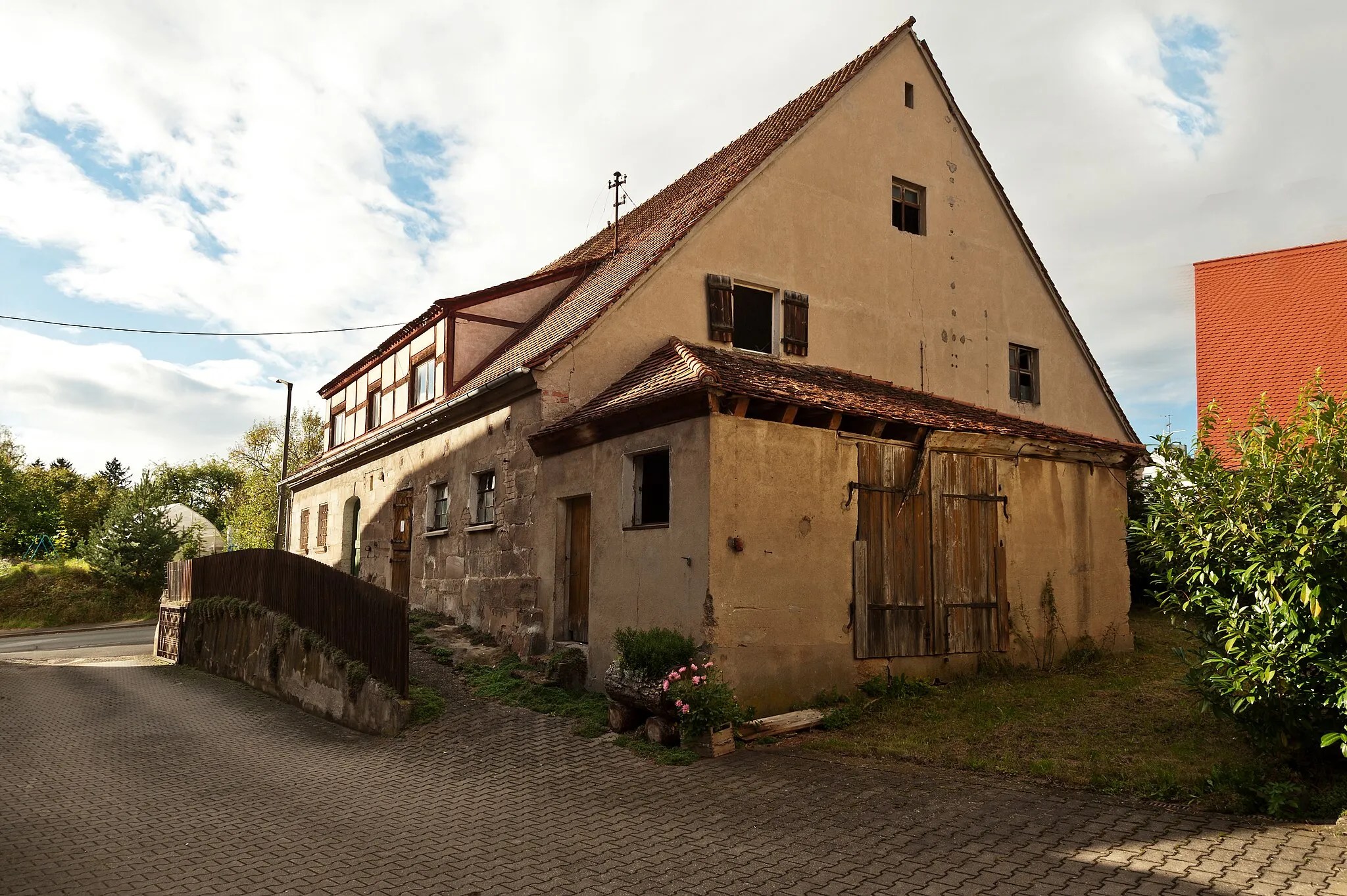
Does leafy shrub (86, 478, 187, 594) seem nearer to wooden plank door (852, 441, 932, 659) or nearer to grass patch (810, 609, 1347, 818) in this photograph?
wooden plank door (852, 441, 932, 659)

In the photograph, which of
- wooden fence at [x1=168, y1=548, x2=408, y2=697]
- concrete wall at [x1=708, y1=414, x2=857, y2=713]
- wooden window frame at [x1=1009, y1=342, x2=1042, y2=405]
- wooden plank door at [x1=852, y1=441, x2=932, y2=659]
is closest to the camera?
concrete wall at [x1=708, y1=414, x2=857, y2=713]

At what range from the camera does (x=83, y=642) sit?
23.9 meters

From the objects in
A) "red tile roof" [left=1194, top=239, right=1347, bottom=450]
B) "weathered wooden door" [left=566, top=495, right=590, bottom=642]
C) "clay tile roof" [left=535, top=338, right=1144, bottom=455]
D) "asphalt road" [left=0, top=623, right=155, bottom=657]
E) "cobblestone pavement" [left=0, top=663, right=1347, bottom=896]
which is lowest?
"asphalt road" [left=0, top=623, right=155, bottom=657]

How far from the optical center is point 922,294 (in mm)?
16281

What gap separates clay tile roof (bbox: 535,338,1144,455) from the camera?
10.7m

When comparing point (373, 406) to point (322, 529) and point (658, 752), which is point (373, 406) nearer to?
point (322, 529)

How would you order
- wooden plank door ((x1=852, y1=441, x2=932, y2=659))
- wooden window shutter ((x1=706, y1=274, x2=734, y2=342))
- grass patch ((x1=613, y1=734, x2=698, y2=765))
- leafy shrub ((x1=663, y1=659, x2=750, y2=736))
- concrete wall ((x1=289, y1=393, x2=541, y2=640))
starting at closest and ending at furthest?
grass patch ((x1=613, y1=734, x2=698, y2=765)) → leafy shrub ((x1=663, y1=659, x2=750, y2=736)) → wooden plank door ((x1=852, y1=441, x2=932, y2=659)) → concrete wall ((x1=289, y1=393, x2=541, y2=640)) → wooden window shutter ((x1=706, y1=274, x2=734, y2=342))

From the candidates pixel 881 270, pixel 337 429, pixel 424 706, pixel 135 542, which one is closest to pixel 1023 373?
pixel 881 270

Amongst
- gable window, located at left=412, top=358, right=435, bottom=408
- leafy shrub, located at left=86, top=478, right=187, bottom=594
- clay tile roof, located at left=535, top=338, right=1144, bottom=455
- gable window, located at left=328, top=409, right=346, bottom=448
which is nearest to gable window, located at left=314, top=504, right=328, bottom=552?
gable window, located at left=328, top=409, right=346, bottom=448

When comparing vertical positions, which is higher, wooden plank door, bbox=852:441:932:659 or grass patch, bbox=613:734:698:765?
wooden plank door, bbox=852:441:932:659

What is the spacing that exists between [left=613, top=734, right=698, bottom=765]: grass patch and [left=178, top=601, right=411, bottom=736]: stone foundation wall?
2825 millimetres

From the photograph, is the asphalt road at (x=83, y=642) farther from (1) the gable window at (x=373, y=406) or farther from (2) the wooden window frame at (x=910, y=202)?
(2) the wooden window frame at (x=910, y=202)

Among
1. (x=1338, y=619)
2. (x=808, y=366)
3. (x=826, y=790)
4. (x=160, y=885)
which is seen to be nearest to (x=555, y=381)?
(x=808, y=366)

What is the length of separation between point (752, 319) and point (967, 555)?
500 centimetres
